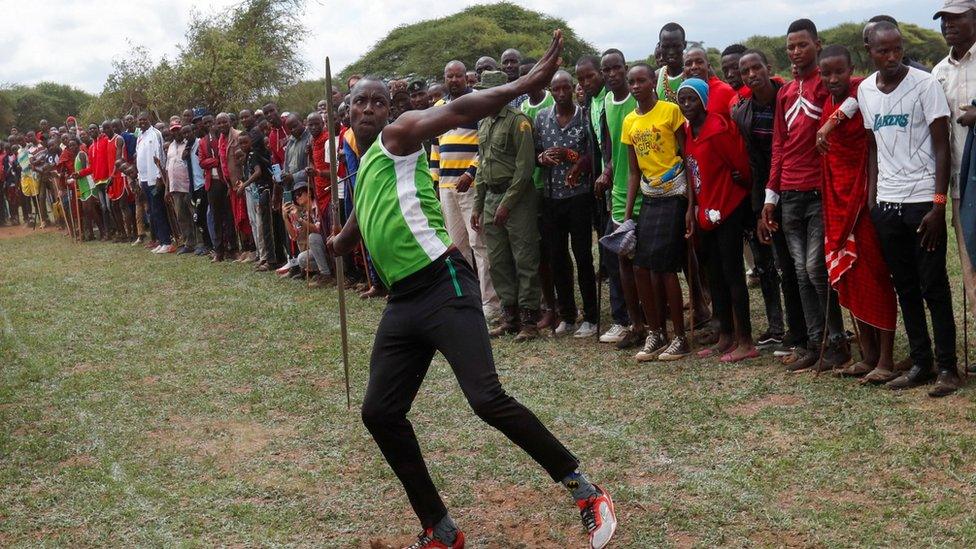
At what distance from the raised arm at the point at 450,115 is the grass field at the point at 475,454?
1.89 m

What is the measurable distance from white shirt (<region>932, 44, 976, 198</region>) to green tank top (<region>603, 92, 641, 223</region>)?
242 cm

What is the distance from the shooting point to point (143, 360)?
31.2ft

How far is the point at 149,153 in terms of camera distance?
57.7ft

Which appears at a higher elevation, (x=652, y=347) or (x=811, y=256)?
(x=811, y=256)

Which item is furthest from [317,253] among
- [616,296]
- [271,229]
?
[616,296]

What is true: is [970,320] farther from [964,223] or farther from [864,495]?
[864,495]

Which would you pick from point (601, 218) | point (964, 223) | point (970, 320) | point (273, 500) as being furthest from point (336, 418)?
point (970, 320)

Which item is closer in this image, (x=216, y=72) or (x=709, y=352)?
(x=709, y=352)

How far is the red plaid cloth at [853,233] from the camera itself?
6738 mm

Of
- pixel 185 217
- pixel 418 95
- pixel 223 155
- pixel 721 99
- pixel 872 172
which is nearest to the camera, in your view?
pixel 872 172

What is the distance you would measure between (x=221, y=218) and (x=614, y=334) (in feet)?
28.3

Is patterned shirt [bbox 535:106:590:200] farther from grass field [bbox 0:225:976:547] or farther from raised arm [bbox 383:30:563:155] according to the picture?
raised arm [bbox 383:30:563:155]

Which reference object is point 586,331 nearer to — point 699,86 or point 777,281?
point 777,281

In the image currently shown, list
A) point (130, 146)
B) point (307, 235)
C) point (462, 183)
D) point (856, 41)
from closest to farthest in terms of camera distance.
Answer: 1. point (462, 183)
2. point (307, 235)
3. point (130, 146)
4. point (856, 41)
